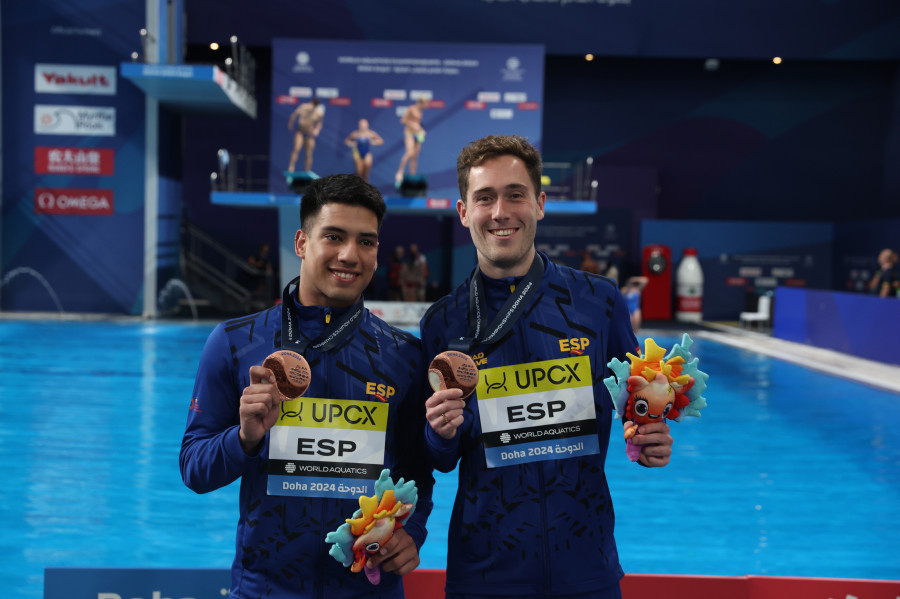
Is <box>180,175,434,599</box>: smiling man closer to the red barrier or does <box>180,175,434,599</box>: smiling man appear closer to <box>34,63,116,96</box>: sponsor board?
the red barrier

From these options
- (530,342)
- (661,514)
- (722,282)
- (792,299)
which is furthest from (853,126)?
(530,342)

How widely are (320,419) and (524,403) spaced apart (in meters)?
0.59

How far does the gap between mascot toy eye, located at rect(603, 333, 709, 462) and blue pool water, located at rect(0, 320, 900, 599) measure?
288 centimetres

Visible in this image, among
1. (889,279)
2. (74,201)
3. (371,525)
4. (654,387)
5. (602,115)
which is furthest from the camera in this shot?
(602,115)

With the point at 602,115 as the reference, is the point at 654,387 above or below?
below

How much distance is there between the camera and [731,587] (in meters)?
3.11

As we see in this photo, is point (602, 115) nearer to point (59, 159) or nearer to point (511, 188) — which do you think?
point (59, 159)

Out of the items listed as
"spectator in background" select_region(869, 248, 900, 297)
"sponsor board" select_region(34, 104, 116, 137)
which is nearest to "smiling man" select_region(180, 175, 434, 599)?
"spectator in background" select_region(869, 248, 900, 297)

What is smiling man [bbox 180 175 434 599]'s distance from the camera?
2.15m

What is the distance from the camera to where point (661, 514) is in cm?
586

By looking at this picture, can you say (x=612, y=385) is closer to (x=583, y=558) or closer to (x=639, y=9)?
(x=583, y=558)

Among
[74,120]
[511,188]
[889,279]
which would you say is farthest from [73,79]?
[511,188]

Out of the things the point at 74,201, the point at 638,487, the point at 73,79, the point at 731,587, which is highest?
the point at 73,79

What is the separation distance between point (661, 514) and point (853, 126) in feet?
70.3
